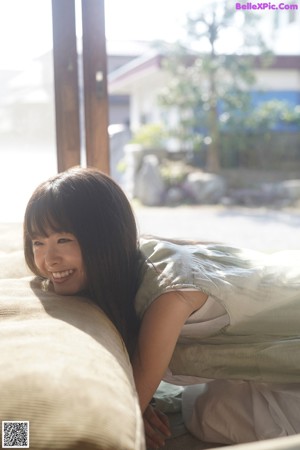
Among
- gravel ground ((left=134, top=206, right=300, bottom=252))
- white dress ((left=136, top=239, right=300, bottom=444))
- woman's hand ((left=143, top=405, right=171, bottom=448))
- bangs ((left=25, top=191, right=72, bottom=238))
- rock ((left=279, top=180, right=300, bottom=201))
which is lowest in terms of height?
gravel ground ((left=134, top=206, right=300, bottom=252))

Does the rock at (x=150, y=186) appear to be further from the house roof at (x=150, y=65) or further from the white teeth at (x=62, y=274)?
the white teeth at (x=62, y=274)

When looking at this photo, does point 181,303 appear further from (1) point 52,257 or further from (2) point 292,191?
(2) point 292,191

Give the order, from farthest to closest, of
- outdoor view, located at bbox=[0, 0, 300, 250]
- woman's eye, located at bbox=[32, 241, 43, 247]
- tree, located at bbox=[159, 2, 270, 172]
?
tree, located at bbox=[159, 2, 270, 172] < outdoor view, located at bbox=[0, 0, 300, 250] < woman's eye, located at bbox=[32, 241, 43, 247]

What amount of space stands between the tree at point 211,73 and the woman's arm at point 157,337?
8.45 m

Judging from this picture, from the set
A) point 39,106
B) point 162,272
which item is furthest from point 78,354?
point 39,106

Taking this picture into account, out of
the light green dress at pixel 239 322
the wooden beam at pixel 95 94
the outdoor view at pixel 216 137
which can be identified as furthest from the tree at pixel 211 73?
the light green dress at pixel 239 322

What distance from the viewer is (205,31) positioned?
30.9 ft

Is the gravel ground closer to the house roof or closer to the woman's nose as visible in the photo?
the house roof

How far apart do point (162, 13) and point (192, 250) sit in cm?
857

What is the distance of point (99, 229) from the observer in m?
1.30

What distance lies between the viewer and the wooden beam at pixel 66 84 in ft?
8.74

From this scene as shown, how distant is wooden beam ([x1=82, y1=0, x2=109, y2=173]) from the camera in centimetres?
271

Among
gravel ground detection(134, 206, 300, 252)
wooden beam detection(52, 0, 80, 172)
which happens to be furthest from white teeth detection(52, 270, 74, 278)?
gravel ground detection(134, 206, 300, 252)

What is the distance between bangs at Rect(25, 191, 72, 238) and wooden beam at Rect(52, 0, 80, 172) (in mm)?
1450
